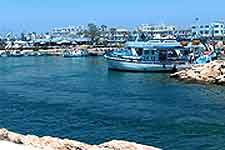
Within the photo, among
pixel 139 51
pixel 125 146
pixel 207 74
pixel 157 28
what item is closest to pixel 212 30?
pixel 157 28

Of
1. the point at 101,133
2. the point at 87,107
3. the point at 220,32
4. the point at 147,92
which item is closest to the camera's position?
the point at 101,133

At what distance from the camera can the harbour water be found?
76.5ft

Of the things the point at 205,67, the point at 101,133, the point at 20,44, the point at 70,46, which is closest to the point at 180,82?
the point at 205,67

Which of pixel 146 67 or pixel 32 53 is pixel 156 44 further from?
pixel 32 53

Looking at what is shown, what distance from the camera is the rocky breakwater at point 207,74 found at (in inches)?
1800

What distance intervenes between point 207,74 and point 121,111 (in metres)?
19.2

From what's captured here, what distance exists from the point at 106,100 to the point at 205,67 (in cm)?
1678

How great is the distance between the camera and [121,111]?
99.7 feet

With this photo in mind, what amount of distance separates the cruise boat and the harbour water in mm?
9870

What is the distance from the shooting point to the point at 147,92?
133ft

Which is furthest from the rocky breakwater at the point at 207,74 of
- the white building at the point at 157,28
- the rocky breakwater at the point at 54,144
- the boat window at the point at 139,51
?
the white building at the point at 157,28

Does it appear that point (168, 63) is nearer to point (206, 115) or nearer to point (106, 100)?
point (106, 100)

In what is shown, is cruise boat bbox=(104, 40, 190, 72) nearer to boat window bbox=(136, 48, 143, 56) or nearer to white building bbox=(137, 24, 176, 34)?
boat window bbox=(136, 48, 143, 56)

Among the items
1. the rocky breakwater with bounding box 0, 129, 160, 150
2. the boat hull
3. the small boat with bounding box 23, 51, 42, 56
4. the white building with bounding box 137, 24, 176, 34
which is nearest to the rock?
the rocky breakwater with bounding box 0, 129, 160, 150
